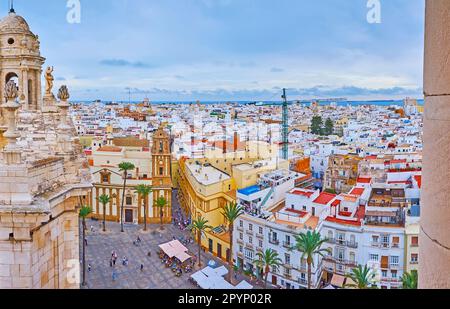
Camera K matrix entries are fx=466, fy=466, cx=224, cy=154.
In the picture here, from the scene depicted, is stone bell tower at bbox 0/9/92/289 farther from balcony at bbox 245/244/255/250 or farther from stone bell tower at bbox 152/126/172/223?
stone bell tower at bbox 152/126/172/223

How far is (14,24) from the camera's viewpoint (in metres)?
3.75

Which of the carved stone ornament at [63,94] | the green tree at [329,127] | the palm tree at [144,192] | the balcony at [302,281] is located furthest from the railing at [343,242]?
the green tree at [329,127]

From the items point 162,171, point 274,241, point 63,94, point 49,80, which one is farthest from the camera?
point 162,171

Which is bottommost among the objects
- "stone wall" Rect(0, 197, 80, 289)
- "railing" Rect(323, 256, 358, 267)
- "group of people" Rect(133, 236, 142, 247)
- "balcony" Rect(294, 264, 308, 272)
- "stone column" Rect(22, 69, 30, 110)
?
"group of people" Rect(133, 236, 142, 247)

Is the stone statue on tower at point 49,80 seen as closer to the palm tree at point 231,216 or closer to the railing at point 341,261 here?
the palm tree at point 231,216

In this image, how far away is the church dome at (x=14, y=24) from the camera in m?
3.73

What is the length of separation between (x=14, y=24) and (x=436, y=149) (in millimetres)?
3735

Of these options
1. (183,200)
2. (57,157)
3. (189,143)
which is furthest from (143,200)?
(57,157)

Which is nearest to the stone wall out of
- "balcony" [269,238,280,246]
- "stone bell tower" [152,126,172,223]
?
"balcony" [269,238,280,246]

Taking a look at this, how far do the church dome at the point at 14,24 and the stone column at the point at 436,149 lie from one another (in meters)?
3.59

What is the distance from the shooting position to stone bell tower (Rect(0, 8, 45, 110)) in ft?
12.1

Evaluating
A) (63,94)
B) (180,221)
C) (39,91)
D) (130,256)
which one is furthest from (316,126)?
(63,94)

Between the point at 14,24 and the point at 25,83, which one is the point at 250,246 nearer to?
the point at 25,83

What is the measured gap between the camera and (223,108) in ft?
68.5
